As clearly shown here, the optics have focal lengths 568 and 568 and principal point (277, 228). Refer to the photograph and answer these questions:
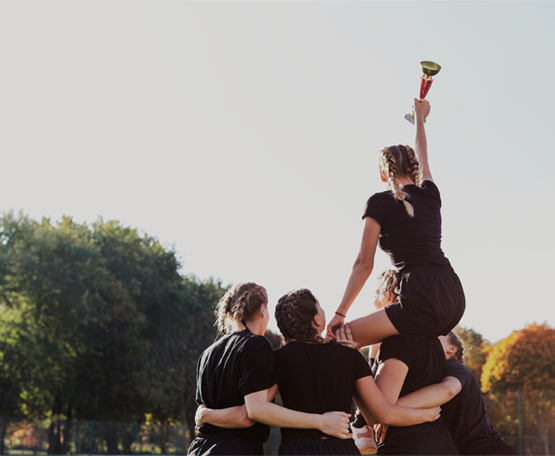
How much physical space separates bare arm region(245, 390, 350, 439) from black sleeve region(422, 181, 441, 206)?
1.57 metres

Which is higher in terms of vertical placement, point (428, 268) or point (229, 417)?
point (428, 268)

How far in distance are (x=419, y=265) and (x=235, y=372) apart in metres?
1.36

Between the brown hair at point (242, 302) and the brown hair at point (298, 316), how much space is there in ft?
0.84

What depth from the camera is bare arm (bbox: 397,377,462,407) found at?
3.56 m

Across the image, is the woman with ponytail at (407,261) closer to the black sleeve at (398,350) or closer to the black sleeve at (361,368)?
the black sleeve at (398,350)

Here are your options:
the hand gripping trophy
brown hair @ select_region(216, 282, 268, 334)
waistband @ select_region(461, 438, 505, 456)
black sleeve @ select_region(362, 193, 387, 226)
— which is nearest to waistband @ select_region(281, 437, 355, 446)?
brown hair @ select_region(216, 282, 268, 334)

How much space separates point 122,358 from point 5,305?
260 inches

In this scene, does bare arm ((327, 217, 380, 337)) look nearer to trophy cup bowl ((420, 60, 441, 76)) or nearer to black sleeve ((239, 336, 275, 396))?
black sleeve ((239, 336, 275, 396))

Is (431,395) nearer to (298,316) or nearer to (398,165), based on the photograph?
(298,316)

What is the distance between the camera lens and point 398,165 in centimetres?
383

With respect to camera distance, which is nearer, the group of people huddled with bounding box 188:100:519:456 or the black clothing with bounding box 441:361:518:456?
the group of people huddled with bounding box 188:100:519:456

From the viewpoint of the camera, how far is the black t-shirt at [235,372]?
11.3 feet

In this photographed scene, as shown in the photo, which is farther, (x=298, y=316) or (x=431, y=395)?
(x=431, y=395)

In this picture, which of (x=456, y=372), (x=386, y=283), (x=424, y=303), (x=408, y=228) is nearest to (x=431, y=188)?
(x=408, y=228)
